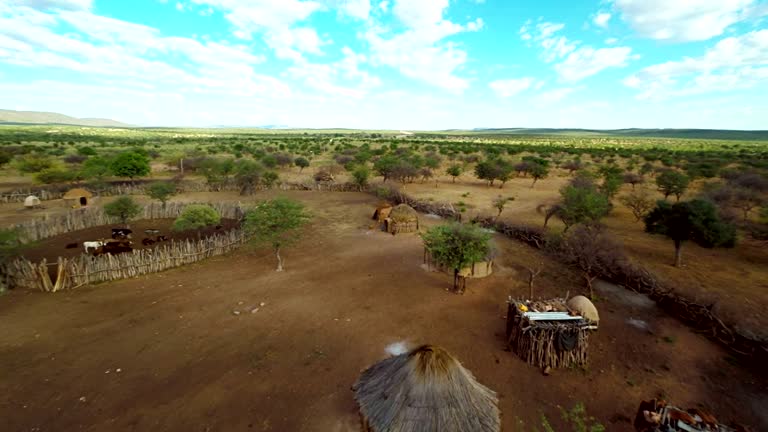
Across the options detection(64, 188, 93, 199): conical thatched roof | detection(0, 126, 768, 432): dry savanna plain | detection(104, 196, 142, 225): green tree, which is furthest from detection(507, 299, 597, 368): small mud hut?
detection(64, 188, 93, 199): conical thatched roof

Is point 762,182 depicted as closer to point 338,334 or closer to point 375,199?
point 375,199

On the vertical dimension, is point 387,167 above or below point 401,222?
above

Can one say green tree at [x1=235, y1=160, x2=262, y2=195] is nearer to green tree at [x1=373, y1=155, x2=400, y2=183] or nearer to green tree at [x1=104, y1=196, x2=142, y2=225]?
green tree at [x1=373, y1=155, x2=400, y2=183]

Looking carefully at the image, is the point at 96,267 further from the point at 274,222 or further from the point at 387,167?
the point at 387,167

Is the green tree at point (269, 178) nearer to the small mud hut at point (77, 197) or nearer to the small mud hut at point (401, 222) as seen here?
the small mud hut at point (77, 197)

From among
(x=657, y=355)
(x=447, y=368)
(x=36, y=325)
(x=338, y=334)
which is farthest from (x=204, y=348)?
(x=657, y=355)

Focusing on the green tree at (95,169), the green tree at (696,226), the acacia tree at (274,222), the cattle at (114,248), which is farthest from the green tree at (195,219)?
the green tree at (696,226)

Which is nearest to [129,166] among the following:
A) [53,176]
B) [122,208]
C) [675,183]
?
[53,176]
